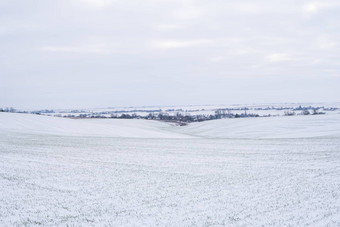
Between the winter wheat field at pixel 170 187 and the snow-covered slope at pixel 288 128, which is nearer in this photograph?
the winter wheat field at pixel 170 187

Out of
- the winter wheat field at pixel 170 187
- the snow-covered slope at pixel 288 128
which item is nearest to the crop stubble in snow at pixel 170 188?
the winter wheat field at pixel 170 187

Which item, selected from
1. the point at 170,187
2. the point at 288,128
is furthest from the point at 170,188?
the point at 288,128

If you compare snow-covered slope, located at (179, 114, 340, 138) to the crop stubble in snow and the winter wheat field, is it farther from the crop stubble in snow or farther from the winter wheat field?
the crop stubble in snow

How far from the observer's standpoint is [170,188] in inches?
461

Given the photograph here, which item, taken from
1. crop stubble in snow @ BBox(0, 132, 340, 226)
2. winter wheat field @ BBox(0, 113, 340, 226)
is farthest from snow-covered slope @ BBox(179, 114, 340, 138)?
crop stubble in snow @ BBox(0, 132, 340, 226)

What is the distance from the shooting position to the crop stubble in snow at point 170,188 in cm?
849

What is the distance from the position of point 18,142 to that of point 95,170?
517 inches

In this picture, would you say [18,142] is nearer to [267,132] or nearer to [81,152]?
[81,152]

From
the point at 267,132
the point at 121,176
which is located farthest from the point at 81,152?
the point at 267,132

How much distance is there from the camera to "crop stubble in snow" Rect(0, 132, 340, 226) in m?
8.49

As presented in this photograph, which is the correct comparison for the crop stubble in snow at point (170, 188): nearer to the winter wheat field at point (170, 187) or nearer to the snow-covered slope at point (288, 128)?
the winter wheat field at point (170, 187)

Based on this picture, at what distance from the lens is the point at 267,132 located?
38031 mm

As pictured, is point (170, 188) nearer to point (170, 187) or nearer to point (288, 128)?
point (170, 187)

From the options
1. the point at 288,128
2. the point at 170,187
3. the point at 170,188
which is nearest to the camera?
the point at 170,188
